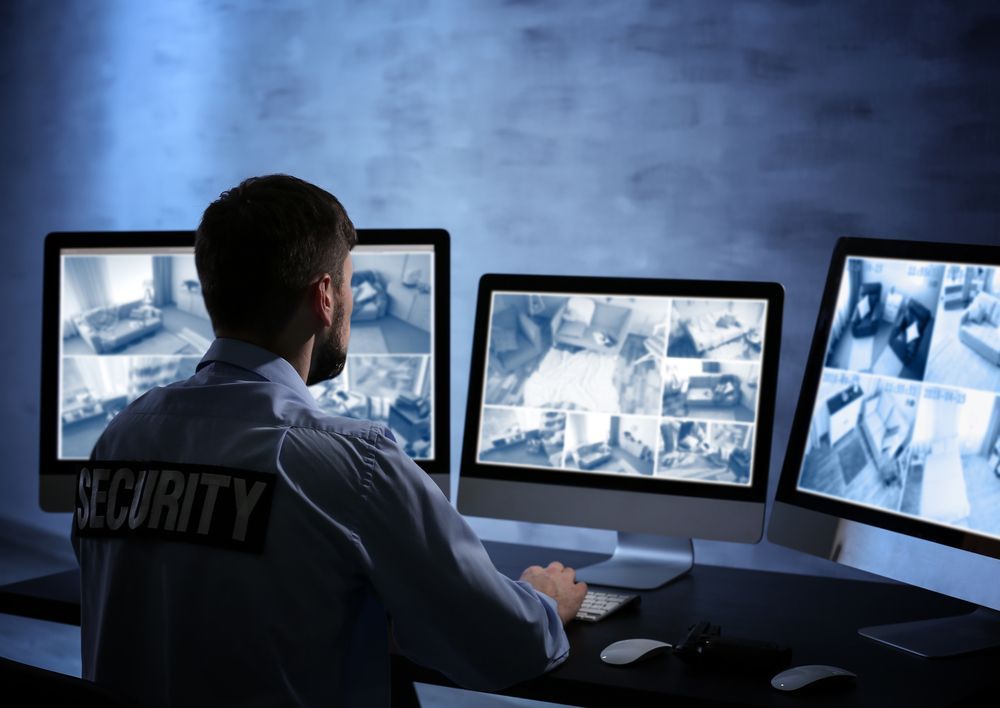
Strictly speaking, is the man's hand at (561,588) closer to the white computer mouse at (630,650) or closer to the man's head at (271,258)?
the white computer mouse at (630,650)

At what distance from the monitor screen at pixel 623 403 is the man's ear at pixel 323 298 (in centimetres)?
61

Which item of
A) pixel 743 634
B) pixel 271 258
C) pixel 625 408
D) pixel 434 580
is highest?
pixel 271 258

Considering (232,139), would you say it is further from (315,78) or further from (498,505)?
(498,505)

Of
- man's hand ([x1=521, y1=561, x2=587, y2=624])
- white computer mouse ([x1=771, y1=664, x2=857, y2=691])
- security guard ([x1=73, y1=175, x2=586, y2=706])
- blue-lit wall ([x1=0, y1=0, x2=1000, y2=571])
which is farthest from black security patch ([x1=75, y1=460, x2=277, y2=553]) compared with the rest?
blue-lit wall ([x1=0, y1=0, x2=1000, y2=571])

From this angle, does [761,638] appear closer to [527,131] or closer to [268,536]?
[268,536]

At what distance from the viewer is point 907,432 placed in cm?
142

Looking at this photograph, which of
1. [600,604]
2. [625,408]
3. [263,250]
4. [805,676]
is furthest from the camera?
[625,408]

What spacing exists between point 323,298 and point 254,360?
0.11 meters

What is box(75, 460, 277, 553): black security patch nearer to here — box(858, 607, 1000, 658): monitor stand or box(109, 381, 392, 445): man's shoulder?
box(109, 381, 392, 445): man's shoulder

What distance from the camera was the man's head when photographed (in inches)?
43.2

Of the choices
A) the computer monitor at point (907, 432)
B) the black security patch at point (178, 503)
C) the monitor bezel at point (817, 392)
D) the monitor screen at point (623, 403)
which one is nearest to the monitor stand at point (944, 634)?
the computer monitor at point (907, 432)

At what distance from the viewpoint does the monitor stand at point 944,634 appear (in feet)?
4.48

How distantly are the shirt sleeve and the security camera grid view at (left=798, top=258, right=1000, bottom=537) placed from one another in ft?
2.09

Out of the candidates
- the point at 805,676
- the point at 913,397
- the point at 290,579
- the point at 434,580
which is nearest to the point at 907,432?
the point at 913,397
